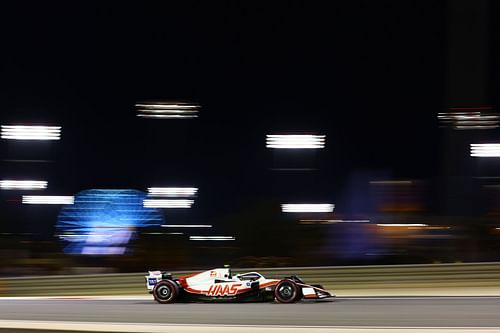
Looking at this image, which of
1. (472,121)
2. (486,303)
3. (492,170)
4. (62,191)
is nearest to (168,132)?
(472,121)

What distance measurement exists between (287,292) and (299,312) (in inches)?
60.2

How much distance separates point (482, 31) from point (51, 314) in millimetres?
17050

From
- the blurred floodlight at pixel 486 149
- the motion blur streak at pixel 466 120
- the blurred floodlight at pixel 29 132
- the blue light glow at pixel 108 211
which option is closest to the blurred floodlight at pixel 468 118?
the motion blur streak at pixel 466 120

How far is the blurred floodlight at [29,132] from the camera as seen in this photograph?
27.6 meters

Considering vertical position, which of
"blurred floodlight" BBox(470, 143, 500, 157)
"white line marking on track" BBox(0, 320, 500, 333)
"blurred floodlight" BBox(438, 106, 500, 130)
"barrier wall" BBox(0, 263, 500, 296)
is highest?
"blurred floodlight" BBox(438, 106, 500, 130)

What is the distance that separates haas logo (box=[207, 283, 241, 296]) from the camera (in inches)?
527

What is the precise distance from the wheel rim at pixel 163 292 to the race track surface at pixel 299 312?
0.26 meters

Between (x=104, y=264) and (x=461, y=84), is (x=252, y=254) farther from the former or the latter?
(x=461, y=84)

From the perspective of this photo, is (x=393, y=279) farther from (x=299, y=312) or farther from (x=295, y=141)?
(x=295, y=141)

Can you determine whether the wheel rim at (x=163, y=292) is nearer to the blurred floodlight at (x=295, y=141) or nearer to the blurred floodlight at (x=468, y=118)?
the blurred floodlight at (x=468, y=118)

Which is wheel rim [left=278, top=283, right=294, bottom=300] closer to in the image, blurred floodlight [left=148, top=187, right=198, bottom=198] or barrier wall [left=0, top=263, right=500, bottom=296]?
barrier wall [left=0, top=263, right=500, bottom=296]

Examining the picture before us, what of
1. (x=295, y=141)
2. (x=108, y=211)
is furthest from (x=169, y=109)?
(x=108, y=211)

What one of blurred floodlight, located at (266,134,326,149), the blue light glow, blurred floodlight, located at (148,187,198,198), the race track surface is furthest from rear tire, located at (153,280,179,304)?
the blue light glow

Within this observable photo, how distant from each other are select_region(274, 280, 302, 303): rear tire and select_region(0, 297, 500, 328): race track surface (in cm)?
20
